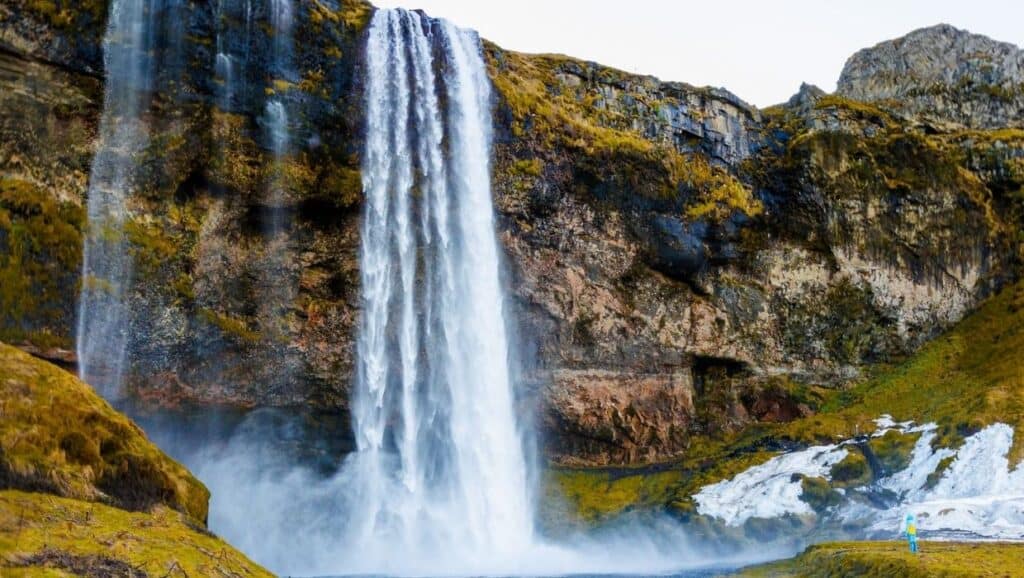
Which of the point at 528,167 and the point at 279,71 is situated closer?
the point at 279,71

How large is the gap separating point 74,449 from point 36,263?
1731 cm

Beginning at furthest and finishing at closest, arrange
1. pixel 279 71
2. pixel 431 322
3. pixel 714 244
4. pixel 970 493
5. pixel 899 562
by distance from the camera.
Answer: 1. pixel 714 244
2. pixel 431 322
3. pixel 279 71
4. pixel 970 493
5. pixel 899 562

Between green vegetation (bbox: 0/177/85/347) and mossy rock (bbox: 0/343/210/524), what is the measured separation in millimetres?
13155

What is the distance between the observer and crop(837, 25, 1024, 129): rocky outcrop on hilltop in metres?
63.5

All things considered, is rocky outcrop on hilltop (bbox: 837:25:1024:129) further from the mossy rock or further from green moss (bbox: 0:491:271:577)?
green moss (bbox: 0:491:271:577)

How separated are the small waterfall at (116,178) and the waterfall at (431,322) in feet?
30.2

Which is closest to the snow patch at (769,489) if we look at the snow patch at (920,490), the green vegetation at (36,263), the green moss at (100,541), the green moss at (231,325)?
the snow patch at (920,490)

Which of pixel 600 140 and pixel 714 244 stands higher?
pixel 600 140

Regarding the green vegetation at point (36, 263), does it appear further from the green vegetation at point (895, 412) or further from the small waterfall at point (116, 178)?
the green vegetation at point (895, 412)

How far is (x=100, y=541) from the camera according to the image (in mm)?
17375

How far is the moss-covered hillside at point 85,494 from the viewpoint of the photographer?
16.6 m

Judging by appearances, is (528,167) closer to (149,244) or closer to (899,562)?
(149,244)

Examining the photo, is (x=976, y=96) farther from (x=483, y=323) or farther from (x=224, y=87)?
(x=224, y=87)

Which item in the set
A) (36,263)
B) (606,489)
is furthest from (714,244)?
(36,263)
